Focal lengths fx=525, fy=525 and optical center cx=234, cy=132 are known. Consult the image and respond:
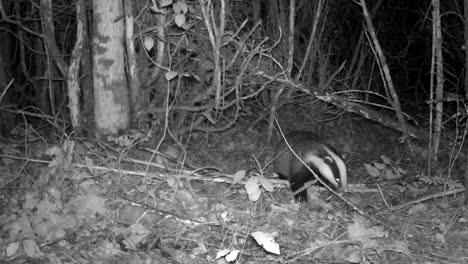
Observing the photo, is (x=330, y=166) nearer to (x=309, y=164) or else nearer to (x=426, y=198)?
(x=309, y=164)

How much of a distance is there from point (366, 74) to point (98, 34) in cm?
541

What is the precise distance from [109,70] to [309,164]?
2421 mm

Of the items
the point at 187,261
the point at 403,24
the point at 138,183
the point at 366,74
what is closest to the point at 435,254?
the point at 187,261

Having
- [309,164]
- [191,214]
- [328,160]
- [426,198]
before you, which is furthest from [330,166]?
[191,214]

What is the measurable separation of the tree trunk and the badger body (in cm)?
186

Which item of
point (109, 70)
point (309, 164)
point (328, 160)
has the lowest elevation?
point (309, 164)

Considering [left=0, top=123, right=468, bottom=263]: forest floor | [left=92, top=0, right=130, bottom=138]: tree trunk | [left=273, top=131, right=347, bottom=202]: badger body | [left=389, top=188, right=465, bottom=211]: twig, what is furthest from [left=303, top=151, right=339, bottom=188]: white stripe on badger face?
[left=92, top=0, right=130, bottom=138]: tree trunk

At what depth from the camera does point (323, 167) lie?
550cm

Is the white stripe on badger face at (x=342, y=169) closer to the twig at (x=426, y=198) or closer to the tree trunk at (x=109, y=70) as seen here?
the twig at (x=426, y=198)

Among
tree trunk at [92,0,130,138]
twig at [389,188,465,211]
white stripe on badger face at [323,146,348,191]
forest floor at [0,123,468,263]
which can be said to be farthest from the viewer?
tree trunk at [92,0,130,138]

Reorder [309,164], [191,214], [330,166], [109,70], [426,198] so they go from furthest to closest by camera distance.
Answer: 1. [109,70]
2. [309,164]
3. [330,166]
4. [426,198]
5. [191,214]

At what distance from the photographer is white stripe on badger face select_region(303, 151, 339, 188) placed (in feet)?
17.8

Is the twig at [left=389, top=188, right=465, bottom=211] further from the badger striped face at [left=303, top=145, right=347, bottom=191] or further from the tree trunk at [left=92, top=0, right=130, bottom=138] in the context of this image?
the tree trunk at [left=92, top=0, right=130, bottom=138]

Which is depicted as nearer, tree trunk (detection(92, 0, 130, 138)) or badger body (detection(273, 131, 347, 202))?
badger body (detection(273, 131, 347, 202))
